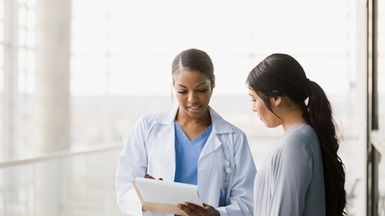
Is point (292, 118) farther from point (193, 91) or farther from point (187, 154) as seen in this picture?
point (187, 154)

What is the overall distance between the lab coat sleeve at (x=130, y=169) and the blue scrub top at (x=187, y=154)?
17 centimetres

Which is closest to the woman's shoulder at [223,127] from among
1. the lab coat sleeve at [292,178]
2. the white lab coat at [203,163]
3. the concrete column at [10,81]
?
the white lab coat at [203,163]

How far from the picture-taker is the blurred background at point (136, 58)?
17.3ft

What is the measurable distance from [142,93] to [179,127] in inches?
188

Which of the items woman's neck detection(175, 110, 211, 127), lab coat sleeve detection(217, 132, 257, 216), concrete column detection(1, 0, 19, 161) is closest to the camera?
lab coat sleeve detection(217, 132, 257, 216)

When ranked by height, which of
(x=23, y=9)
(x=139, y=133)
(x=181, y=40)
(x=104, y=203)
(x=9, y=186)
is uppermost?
(x=23, y=9)

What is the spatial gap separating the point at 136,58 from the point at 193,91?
5.00 metres

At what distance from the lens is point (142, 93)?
637 centimetres

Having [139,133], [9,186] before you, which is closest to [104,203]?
[9,186]

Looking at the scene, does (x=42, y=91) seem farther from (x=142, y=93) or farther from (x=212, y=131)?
(x=212, y=131)

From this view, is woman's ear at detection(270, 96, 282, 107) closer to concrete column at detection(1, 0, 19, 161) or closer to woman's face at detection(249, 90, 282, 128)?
woman's face at detection(249, 90, 282, 128)

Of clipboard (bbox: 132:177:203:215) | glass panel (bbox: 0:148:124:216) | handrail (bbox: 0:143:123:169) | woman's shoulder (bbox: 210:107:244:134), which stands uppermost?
woman's shoulder (bbox: 210:107:244:134)

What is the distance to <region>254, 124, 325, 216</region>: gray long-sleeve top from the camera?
1023mm

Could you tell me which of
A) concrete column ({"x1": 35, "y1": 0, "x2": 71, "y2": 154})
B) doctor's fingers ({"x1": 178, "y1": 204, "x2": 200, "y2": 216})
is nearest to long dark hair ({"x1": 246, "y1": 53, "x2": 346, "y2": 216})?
doctor's fingers ({"x1": 178, "y1": 204, "x2": 200, "y2": 216})
